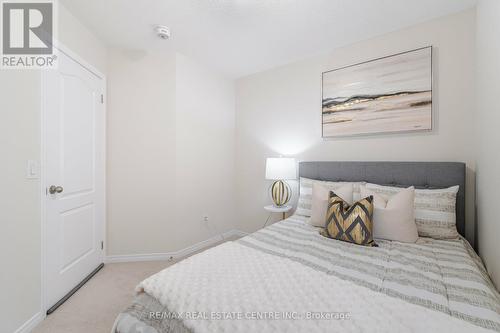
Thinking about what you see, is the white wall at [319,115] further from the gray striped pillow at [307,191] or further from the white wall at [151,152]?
the white wall at [151,152]

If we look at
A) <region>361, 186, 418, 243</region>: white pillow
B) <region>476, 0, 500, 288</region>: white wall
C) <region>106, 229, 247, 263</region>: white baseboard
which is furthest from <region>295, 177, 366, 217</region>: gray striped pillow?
<region>106, 229, 247, 263</region>: white baseboard

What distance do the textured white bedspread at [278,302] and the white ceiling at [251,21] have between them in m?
2.08

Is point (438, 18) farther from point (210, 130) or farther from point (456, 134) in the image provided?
point (210, 130)

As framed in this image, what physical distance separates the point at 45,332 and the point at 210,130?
99.2 inches

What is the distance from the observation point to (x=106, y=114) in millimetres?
2525

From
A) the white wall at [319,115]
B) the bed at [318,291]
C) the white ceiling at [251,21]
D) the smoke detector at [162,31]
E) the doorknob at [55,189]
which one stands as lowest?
the bed at [318,291]

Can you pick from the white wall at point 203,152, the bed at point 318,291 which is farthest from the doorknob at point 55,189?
the bed at point 318,291

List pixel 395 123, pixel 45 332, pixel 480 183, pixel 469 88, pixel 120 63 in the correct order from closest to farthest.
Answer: pixel 45 332
pixel 480 183
pixel 469 88
pixel 395 123
pixel 120 63

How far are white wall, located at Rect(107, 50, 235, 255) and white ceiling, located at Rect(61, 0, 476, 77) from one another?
0.32 m

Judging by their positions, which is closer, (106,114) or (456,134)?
(456,134)

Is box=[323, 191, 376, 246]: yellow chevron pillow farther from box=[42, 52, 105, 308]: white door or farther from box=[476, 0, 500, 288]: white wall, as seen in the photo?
box=[42, 52, 105, 308]: white door

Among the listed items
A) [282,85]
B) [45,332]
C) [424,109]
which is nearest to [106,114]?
[45,332]

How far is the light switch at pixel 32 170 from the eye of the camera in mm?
1572

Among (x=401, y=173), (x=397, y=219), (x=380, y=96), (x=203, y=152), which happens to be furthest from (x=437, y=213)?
(x=203, y=152)
